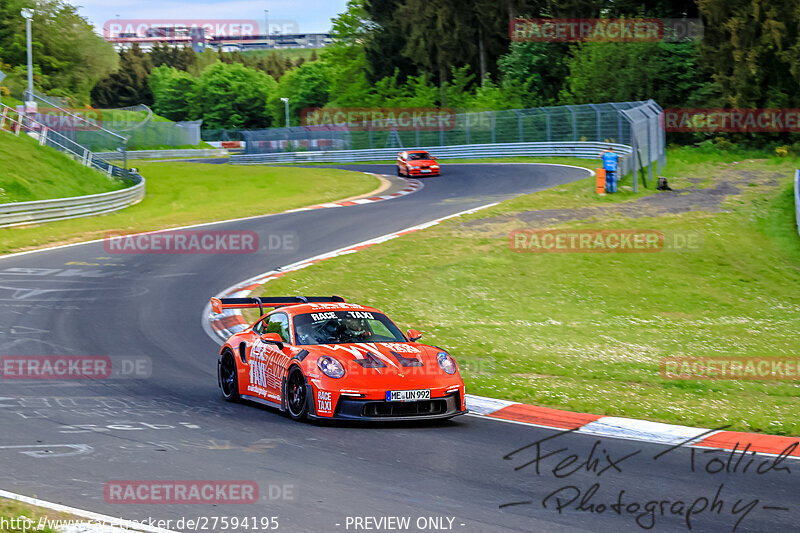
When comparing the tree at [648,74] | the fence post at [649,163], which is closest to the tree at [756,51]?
the tree at [648,74]

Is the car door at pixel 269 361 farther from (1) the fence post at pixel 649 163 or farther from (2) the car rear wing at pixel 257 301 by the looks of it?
(1) the fence post at pixel 649 163

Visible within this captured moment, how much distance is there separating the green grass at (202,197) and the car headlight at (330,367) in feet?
57.8

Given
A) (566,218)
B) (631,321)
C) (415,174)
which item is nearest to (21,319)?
(631,321)

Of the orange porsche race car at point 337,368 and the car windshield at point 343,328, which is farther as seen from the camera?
the car windshield at point 343,328

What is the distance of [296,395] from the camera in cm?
1012

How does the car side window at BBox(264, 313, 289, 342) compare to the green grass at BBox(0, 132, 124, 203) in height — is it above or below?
below

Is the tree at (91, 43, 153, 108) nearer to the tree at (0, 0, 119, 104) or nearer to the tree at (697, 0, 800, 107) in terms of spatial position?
the tree at (0, 0, 119, 104)

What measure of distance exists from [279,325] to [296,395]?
4.18 ft

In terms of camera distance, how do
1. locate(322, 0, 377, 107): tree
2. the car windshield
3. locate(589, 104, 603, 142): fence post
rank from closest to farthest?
1. the car windshield
2. locate(589, 104, 603, 142): fence post
3. locate(322, 0, 377, 107): tree

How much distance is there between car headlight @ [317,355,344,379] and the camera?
31.9 ft

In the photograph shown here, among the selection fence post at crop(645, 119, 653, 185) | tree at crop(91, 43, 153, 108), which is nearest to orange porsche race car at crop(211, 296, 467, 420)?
fence post at crop(645, 119, 653, 185)

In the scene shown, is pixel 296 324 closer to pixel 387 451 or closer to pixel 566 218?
pixel 387 451

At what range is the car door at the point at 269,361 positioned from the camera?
1052cm

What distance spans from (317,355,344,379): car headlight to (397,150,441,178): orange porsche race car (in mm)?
35485
